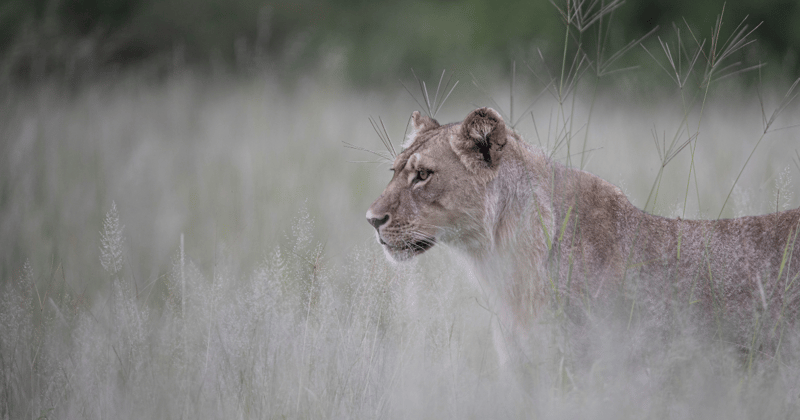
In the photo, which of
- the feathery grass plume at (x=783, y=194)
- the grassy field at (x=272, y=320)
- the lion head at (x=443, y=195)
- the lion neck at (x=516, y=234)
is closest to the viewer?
the grassy field at (x=272, y=320)

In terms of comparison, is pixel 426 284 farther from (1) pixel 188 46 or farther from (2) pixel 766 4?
(2) pixel 766 4

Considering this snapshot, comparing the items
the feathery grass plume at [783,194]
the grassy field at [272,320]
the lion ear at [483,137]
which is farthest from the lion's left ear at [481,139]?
the feathery grass plume at [783,194]

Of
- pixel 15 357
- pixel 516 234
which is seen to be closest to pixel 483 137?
pixel 516 234

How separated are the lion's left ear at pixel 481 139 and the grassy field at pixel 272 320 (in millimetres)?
380

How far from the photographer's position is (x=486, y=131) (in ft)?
8.90

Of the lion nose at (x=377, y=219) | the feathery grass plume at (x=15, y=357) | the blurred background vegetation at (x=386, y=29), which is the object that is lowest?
the feathery grass plume at (x=15, y=357)

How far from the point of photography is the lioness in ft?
7.96

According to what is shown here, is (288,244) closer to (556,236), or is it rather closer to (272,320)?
(272,320)

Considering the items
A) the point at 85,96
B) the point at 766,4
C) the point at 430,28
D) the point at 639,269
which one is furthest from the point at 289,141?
the point at 766,4

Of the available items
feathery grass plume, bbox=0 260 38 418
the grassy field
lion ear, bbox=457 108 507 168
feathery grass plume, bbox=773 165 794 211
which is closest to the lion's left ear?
lion ear, bbox=457 108 507 168

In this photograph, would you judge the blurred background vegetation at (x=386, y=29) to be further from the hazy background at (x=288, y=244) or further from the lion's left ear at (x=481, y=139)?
the lion's left ear at (x=481, y=139)

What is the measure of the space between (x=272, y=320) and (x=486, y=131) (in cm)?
134

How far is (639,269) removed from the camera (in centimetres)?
250

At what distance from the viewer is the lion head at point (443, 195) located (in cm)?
277
